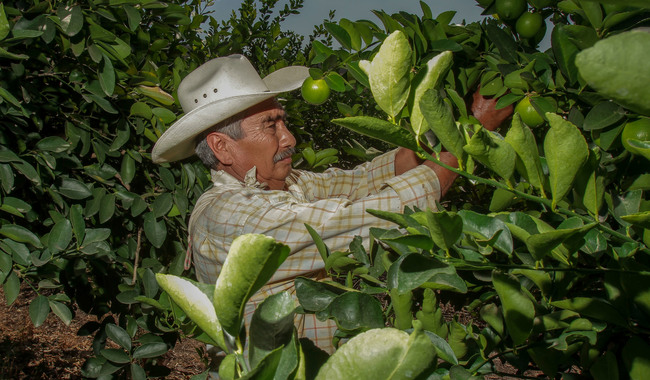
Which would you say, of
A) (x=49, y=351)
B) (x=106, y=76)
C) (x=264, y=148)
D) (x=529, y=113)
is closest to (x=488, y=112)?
(x=529, y=113)

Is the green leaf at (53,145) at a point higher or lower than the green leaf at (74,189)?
higher

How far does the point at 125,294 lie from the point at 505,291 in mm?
1609

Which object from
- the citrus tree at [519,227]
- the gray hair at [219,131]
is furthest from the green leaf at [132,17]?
the citrus tree at [519,227]

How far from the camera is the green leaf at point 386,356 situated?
13.2 inches

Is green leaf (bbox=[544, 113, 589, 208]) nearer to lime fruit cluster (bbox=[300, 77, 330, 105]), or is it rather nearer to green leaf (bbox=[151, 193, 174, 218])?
lime fruit cluster (bbox=[300, 77, 330, 105])

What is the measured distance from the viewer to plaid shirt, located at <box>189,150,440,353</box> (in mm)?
1452

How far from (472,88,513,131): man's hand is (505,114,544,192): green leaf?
66cm

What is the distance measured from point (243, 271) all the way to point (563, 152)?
305mm

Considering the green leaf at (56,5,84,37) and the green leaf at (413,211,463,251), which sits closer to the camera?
the green leaf at (413,211,463,251)

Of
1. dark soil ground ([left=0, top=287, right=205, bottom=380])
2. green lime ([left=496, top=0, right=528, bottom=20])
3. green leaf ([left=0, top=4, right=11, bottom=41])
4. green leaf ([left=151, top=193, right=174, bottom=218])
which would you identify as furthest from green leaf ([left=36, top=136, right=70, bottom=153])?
dark soil ground ([left=0, top=287, right=205, bottom=380])

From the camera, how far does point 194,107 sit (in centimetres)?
188

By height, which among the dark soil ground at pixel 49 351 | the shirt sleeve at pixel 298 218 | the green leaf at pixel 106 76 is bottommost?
the dark soil ground at pixel 49 351

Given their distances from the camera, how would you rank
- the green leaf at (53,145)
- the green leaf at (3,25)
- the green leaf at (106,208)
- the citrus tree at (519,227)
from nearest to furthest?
the citrus tree at (519,227) → the green leaf at (3,25) → the green leaf at (53,145) → the green leaf at (106,208)

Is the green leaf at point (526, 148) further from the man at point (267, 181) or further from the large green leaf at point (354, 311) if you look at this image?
the man at point (267, 181)
